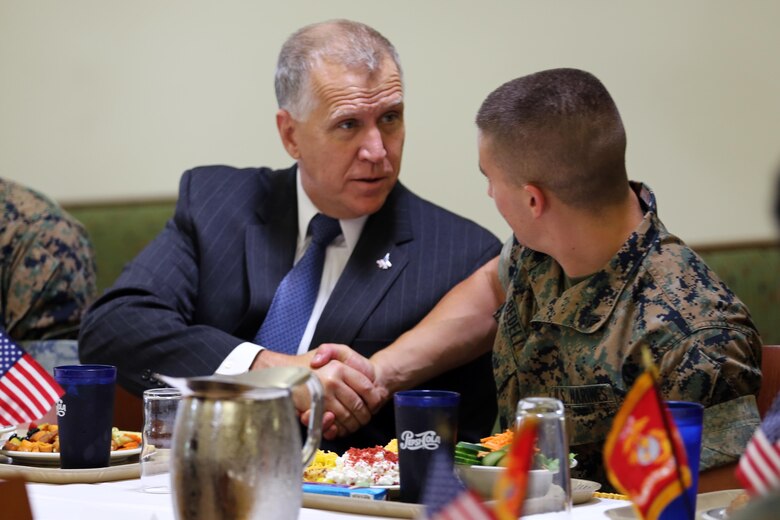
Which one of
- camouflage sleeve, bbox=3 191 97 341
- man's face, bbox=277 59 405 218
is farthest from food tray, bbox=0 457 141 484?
camouflage sleeve, bbox=3 191 97 341

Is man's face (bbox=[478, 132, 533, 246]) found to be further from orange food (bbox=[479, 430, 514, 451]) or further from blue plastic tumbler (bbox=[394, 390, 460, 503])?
blue plastic tumbler (bbox=[394, 390, 460, 503])

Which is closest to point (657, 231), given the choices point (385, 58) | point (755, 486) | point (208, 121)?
point (385, 58)

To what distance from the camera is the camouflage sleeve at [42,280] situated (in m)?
2.87

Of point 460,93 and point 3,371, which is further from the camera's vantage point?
point 460,93

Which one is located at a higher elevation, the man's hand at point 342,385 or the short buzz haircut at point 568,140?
the short buzz haircut at point 568,140

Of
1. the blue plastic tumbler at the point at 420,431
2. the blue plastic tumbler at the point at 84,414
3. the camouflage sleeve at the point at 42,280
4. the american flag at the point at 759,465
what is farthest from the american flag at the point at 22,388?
the camouflage sleeve at the point at 42,280

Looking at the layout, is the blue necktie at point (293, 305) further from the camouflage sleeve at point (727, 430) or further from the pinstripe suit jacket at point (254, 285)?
the camouflage sleeve at point (727, 430)

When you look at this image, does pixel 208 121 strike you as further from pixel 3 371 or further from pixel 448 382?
pixel 3 371

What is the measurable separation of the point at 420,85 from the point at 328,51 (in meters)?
0.97

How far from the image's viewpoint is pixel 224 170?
2674 millimetres

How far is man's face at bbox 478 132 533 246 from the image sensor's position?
189cm

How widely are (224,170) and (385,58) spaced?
1.73 ft

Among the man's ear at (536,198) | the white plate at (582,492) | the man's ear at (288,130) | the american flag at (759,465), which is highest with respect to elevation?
the man's ear at (288,130)

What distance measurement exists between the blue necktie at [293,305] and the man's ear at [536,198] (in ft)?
2.28
